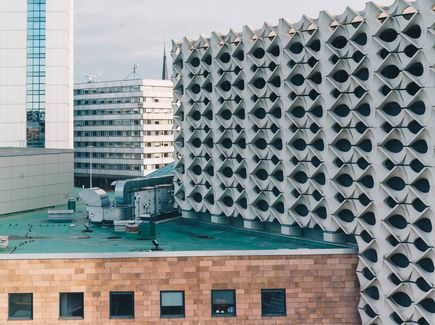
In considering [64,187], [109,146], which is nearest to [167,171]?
[64,187]

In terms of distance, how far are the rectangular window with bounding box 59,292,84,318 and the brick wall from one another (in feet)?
1.29

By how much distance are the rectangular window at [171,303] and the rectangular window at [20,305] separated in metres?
9.61

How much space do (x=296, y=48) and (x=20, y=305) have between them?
30.9 metres

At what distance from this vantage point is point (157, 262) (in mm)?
40062

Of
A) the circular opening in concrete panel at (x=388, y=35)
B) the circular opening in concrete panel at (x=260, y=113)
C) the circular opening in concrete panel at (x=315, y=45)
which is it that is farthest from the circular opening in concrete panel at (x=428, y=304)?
the circular opening in concrete panel at (x=315, y=45)

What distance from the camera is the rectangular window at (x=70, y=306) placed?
1577 inches

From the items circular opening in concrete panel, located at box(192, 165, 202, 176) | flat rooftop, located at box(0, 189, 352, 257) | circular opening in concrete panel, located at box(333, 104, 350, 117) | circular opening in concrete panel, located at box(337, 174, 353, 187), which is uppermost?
circular opening in concrete panel, located at box(333, 104, 350, 117)

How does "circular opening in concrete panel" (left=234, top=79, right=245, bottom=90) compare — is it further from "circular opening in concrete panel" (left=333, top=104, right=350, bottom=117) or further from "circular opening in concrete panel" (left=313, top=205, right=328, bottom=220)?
"circular opening in concrete panel" (left=313, top=205, right=328, bottom=220)

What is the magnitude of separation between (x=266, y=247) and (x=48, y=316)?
17.6 m

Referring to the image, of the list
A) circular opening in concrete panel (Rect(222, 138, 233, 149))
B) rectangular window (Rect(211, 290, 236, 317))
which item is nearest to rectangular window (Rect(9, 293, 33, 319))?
rectangular window (Rect(211, 290, 236, 317))

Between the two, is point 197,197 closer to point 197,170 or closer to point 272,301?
point 197,170

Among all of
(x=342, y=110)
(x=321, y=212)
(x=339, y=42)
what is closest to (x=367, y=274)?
(x=321, y=212)

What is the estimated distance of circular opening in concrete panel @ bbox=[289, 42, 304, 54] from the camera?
4825cm

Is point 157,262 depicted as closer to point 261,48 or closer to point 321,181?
point 321,181
